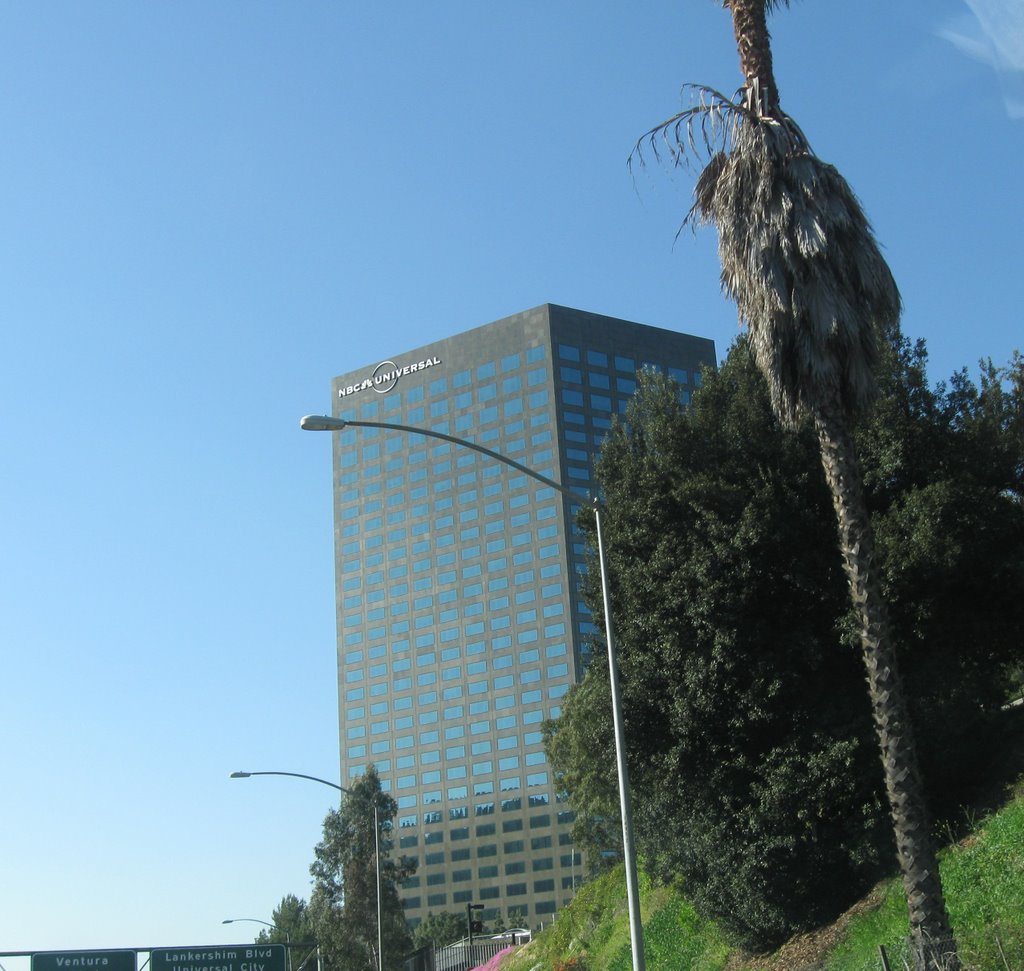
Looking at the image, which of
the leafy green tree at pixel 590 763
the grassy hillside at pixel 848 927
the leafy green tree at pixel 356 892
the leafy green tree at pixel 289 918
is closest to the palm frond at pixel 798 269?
the grassy hillside at pixel 848 927

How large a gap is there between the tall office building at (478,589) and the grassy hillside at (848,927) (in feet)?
362

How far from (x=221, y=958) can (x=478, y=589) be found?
388 ft

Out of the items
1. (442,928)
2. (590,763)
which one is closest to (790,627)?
(590,763)

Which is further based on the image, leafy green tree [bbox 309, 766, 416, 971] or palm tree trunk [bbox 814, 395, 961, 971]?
leafy green tree [bbox 309, 766, 416, 971]

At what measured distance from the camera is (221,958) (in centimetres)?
4475

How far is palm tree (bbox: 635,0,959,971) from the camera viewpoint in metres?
18.4

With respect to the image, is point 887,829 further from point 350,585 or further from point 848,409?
point 350,585

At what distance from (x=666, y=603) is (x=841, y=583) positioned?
4076 mm

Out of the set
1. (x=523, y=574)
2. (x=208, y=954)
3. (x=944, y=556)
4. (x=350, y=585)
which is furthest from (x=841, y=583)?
(x=350, y=585)

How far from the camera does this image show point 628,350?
166500 millimetres

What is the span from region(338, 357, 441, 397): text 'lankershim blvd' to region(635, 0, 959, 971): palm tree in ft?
501

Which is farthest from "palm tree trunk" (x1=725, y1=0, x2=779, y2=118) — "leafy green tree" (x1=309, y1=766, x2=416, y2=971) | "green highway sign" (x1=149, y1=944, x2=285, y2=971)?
"leafy green tree" (x1=309, y1=766, x2=416, y2=971)

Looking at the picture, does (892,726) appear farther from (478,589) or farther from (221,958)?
(478,589)

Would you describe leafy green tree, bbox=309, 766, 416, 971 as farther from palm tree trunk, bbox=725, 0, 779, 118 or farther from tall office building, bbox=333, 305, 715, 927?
tall office building, bbox=333, 305, 715, 927
